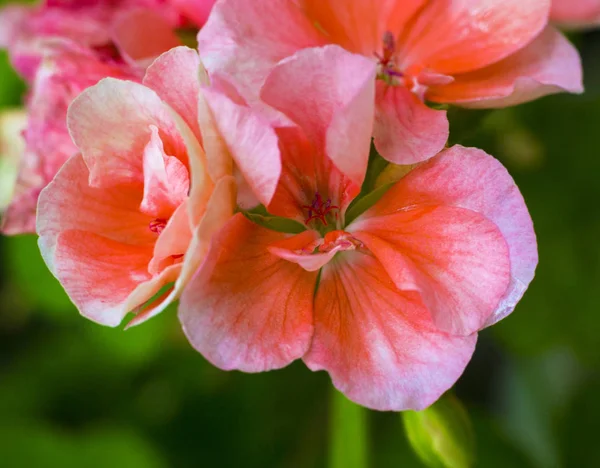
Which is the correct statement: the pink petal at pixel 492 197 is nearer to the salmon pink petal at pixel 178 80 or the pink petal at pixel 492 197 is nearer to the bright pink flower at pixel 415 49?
the bright pink flower at pixel 415 49

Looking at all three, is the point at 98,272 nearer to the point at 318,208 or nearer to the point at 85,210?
the point at 85,210

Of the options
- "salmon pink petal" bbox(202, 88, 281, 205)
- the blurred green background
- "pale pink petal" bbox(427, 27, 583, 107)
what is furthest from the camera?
the blurred green background

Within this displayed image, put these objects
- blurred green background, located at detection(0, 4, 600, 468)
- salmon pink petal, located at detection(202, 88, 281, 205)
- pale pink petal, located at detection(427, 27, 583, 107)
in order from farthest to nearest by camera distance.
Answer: blurred green background, located at detection(0, 4, 600, 468), pale pink petal, located at detection(427, 27, 583, 107), salmon pink petal, located at detection(202, 88, 281, 205)

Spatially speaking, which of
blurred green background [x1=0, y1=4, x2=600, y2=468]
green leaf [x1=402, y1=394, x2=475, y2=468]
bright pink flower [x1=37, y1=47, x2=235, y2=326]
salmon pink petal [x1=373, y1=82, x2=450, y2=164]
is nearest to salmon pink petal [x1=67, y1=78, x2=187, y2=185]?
bright pink flower [x1=37, y1=47, x2=235, y2=326]

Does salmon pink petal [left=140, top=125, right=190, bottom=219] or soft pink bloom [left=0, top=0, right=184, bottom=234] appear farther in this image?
soft pink bloom [left=0, top=0, right=184, bottom=234]

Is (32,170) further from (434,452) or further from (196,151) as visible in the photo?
(434,452)

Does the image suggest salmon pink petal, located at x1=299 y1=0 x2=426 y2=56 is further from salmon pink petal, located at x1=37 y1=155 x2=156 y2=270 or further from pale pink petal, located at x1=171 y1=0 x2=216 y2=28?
salmon pink petal, located at x1=37 y1=155 x2=156 y2=270

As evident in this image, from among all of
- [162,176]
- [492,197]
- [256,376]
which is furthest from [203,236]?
[256,376]
